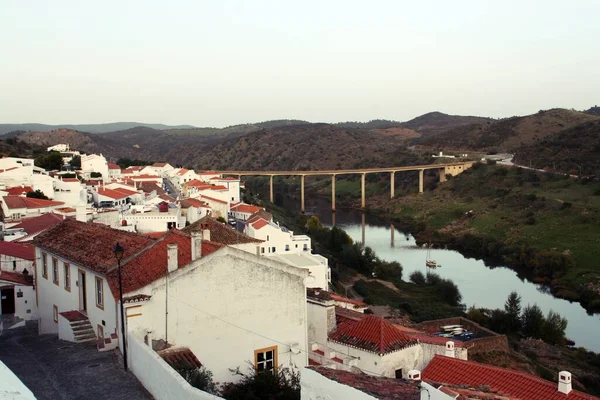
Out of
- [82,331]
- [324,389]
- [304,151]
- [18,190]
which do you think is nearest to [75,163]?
[18,190]

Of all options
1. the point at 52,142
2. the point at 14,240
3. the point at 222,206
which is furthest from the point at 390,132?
the point at 14,240

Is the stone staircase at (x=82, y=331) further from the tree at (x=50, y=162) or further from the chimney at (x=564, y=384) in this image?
the tree at (x=50, y=162)

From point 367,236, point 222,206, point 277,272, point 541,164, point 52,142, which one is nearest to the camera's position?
point 277,272

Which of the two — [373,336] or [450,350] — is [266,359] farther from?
[450,350]

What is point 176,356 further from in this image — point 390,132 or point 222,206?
point 390,132

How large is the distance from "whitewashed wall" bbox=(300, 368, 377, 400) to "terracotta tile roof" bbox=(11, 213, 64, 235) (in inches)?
639

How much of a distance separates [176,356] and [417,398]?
380cm

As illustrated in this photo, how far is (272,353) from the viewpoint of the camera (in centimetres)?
1047

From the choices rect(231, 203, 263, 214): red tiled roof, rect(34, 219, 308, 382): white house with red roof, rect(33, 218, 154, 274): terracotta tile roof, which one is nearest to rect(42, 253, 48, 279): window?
rect(33, 218, 154, 274): terracotta tile roof

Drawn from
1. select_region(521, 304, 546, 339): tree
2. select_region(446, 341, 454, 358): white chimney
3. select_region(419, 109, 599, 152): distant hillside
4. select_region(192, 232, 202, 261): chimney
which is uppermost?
select_region(419, 109, 599, 152): distant hillside

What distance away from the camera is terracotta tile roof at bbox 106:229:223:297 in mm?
9492

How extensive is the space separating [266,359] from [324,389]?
13.8ft

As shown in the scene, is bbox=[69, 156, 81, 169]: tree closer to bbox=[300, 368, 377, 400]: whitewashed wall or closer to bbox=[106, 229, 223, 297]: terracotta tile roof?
bbox=[106, 229, 223, 297]: terracotta tile roof

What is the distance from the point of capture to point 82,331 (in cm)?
1019
